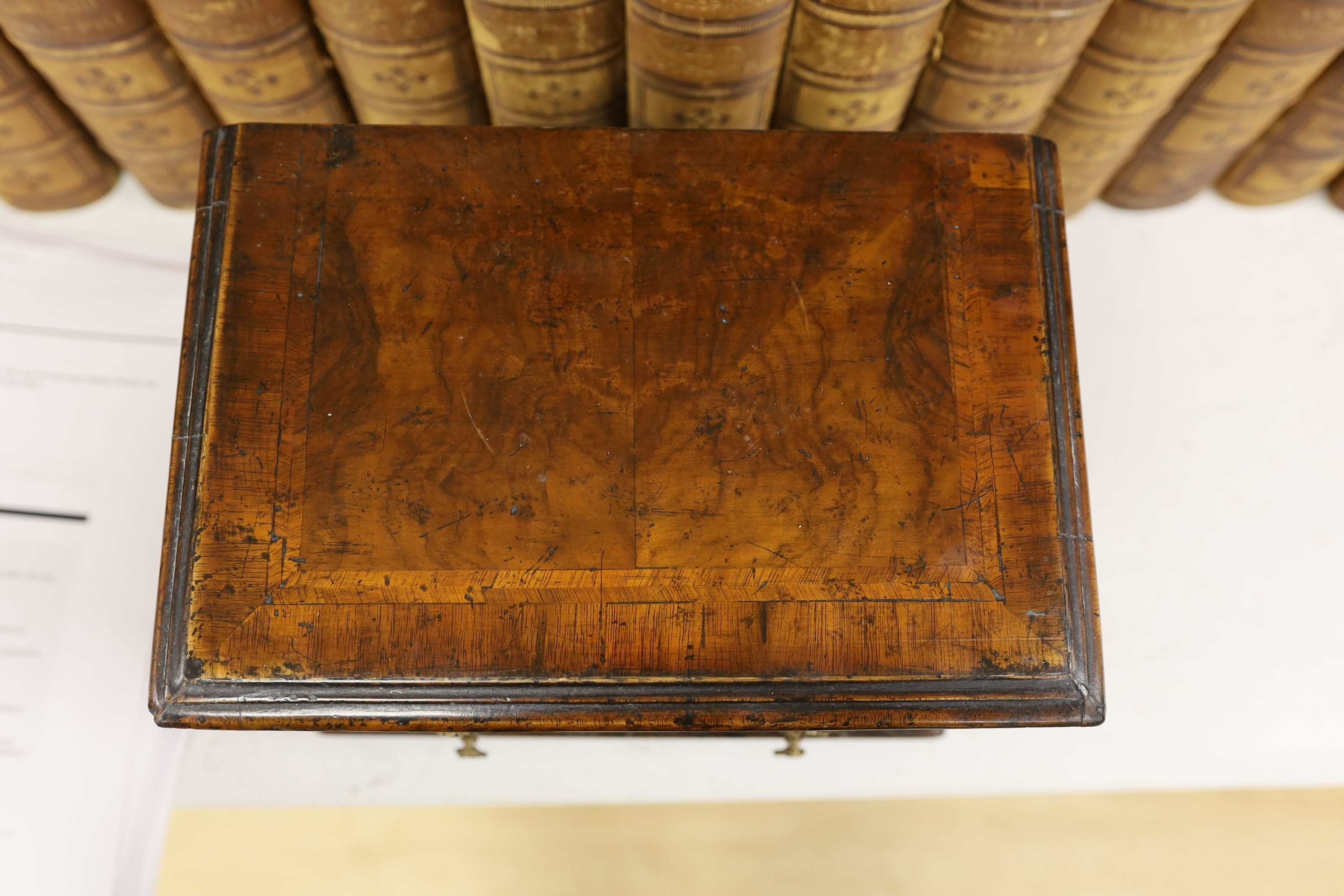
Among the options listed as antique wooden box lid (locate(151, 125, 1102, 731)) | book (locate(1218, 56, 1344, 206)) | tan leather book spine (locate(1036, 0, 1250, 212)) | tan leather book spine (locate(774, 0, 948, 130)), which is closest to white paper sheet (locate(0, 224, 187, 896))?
antique wooden box lid (locate(151, 125, 1102, 731))

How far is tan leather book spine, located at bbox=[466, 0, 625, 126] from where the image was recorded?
28.1 inches

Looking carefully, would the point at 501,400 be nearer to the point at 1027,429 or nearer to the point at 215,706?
the point at 215,706

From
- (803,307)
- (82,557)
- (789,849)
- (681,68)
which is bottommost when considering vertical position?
(789,849)

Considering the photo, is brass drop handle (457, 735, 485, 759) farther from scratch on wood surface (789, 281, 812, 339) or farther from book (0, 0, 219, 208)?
book (0, 0, 219, 208)

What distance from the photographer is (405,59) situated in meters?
0.77

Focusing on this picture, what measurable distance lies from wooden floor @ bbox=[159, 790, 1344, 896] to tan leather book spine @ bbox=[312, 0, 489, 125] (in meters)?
0.69

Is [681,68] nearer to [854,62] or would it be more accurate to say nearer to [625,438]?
[854,62]

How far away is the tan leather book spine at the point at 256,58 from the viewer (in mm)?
729

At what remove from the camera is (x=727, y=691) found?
0.62m

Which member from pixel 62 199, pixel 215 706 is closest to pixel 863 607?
pixel 215 706

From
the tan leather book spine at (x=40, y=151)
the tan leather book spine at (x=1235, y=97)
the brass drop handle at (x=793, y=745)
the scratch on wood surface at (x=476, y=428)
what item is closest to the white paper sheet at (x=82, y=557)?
the tan leather book spine at (x=40, y=151)

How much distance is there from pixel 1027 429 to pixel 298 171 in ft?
1.94

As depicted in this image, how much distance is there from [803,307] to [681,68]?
0.23m

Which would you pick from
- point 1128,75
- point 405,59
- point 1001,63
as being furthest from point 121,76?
point 1128,75
